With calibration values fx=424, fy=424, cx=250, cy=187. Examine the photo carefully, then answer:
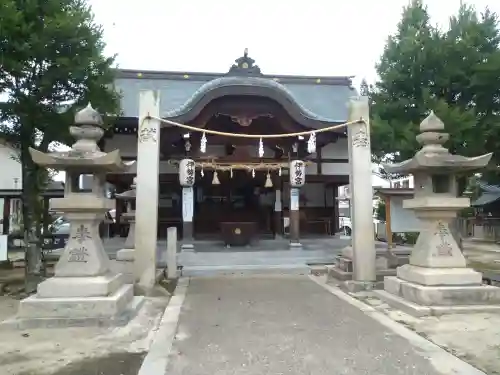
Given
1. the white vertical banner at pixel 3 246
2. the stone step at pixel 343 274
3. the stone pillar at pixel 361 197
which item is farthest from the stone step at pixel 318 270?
the white vertical banner at pixel 3 246

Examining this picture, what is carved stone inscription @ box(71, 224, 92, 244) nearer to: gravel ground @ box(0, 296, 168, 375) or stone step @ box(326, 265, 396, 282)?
gravel ground @ box(0, 296, 168, 375)

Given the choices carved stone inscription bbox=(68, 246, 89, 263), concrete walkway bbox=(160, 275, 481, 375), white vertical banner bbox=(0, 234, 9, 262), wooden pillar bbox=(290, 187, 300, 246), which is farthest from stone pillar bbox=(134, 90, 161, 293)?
wooden pillar bbox=(290, 187, 300, 246)

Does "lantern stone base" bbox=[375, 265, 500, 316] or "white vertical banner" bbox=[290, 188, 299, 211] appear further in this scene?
"white vertical banner" bbox=[290, 188, 299, 211]

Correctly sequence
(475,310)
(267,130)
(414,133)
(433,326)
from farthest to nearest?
1. (267,130)
2. (414,133)
3. (475,310)
4. (433,326)

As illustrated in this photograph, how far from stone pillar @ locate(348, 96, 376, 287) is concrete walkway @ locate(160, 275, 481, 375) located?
43.1 inches

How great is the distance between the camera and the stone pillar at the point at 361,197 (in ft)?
28.5

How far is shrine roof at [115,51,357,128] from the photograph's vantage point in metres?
14.8

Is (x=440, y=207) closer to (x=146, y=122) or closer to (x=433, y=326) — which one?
(x=433, y=326)

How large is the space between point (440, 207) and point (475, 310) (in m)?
1.64

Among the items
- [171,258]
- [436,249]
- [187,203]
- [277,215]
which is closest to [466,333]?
[436,249]

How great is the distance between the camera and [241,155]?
16.1 m

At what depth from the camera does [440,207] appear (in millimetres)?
6902

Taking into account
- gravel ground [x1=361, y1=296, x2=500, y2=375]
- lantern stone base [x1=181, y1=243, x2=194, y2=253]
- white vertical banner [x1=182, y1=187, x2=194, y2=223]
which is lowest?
gravel ground [x1=361, y1=296, x2=500, y2=375]

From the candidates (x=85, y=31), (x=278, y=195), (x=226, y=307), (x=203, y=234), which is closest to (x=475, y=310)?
(x=226, y=307)
